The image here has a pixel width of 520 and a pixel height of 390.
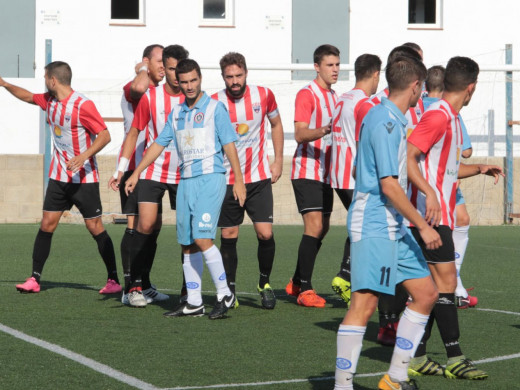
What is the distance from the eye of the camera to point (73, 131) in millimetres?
8969

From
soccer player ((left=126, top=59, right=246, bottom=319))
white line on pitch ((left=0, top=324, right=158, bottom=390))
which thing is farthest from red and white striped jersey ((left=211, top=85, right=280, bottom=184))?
white line on pitch ((left=0, top=324, right=158, bottom=390))

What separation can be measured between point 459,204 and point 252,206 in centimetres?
180

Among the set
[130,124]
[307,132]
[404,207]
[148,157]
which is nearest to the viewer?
[404,207]

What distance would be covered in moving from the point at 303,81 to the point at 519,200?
4802mm

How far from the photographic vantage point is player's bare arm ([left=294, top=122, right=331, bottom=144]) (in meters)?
7.65

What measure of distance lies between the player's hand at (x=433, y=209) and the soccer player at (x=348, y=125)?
2873 mm

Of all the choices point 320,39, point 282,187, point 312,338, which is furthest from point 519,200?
point 312,338

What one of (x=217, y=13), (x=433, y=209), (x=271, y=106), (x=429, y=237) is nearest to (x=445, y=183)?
(x=433, y=209)

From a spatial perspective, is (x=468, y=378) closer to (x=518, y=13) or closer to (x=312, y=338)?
(x=312, y=338)

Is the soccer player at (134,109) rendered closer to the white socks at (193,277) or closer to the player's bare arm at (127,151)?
the player's bare arm at (127,151)

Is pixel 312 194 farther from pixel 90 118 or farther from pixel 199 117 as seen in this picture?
pixel 90 118

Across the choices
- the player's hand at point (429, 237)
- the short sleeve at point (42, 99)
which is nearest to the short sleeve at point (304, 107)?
the short sleeve at point (42, 99)

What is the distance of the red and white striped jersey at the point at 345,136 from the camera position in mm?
8055

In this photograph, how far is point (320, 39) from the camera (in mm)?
21969
